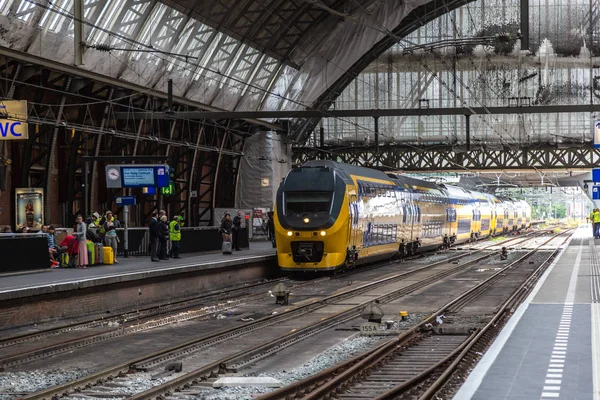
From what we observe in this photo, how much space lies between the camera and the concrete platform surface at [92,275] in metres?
20.6

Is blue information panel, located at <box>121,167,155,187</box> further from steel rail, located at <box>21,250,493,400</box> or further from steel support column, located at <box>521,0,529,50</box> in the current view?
steel support column, located at <box>521,0,529,50</box>

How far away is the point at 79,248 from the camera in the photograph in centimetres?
2858

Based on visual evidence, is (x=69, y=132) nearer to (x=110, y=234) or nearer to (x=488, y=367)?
(x=110, y=234)

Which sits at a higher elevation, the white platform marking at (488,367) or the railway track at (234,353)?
the white platform marking at (488,367)

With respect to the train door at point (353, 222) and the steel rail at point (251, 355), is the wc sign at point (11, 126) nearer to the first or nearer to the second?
the train door at point (353, 222)

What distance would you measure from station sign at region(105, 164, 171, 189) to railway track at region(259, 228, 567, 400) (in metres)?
15.3

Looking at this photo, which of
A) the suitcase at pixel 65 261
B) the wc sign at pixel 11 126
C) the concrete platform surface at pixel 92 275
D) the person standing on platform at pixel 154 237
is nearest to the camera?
the concrete platform surface at pixel 92 275

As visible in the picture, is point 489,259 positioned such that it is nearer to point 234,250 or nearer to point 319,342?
point 234,250

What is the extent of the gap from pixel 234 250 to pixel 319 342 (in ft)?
76.9

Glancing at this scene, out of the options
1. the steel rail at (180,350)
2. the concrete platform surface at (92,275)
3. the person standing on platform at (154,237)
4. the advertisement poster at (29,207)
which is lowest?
the steel rail at (180,350)

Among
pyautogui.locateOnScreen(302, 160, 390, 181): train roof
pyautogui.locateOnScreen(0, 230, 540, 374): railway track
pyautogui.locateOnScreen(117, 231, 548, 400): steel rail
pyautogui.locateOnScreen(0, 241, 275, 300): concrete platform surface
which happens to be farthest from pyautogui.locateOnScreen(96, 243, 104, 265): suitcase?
pyautogui.locateOnScreen(117, 231, 548, 400): steel rail

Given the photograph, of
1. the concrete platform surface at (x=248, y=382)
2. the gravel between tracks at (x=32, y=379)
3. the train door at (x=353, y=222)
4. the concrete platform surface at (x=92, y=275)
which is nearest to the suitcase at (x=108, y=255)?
the concrete platform surface at (x=92, y=275)

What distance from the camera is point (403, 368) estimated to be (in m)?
13.7

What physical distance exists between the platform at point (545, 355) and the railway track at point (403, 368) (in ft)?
1.71
